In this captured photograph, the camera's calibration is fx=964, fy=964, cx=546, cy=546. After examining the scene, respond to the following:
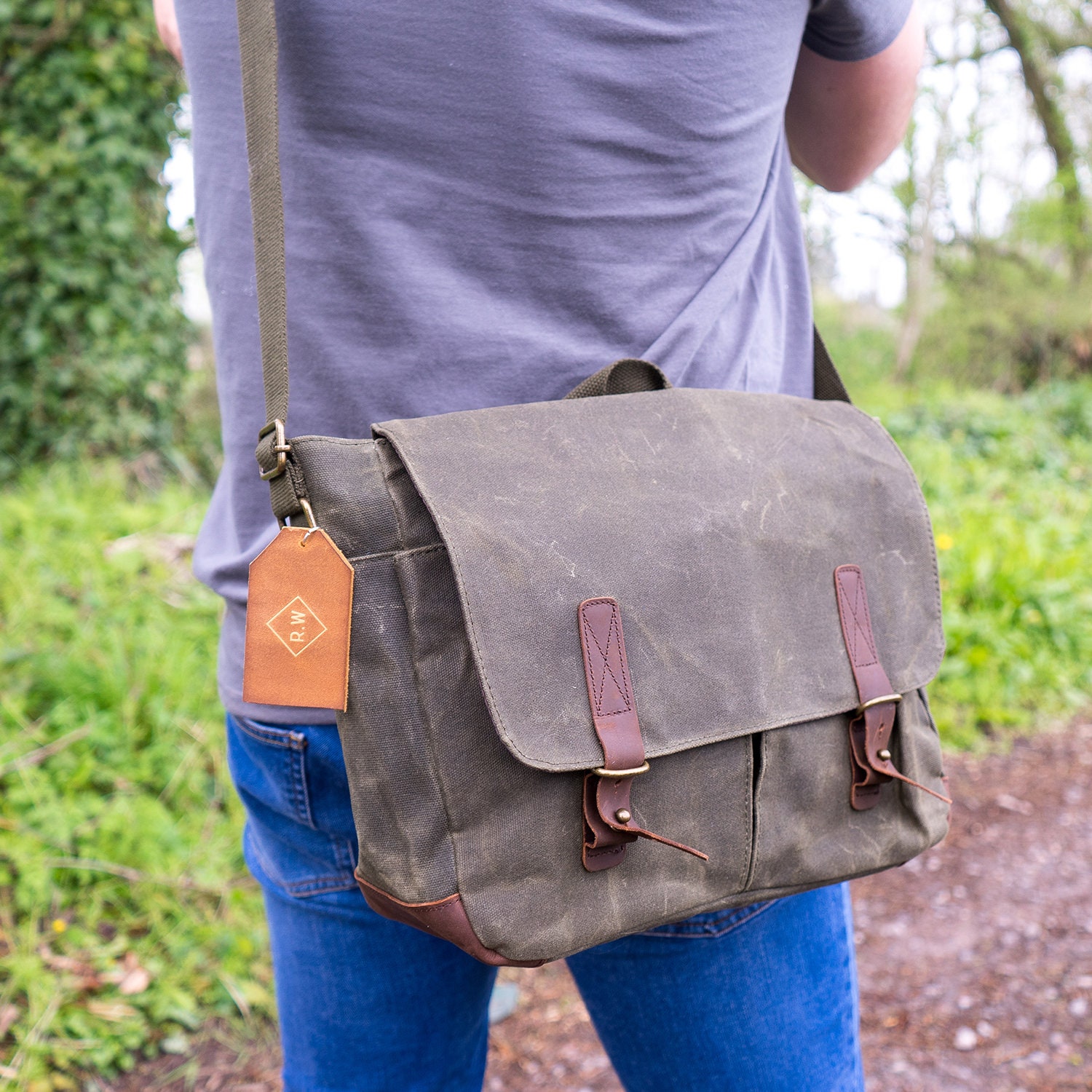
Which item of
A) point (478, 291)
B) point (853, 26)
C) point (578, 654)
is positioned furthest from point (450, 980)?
point (853, 26)

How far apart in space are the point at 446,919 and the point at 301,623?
29 centimetres

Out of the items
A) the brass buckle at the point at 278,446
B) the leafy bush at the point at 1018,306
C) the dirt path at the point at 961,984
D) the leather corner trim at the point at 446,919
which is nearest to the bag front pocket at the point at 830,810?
the leather corner trim at the point at 446,919

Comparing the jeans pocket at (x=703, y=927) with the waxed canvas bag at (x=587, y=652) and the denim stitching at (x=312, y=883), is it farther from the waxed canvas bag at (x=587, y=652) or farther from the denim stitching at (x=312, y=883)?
the denim stitching at (x=312, y=883)

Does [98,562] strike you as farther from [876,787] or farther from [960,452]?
[960,452]

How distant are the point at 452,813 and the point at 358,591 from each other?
21 cm

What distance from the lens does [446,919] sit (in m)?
0.83

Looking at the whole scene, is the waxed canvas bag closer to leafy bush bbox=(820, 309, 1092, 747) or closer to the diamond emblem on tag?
the diamond emblem on tag

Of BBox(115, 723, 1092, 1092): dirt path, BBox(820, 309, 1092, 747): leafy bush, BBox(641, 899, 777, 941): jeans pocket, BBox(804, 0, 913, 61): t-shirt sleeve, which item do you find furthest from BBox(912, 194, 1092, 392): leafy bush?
BBox(641, 899, 777, 941): jeans pocket

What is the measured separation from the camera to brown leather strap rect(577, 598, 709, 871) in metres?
0.87

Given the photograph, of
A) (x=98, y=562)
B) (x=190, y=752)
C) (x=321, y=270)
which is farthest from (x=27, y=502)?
(x=321, y=270)

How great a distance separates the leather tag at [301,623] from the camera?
826mm

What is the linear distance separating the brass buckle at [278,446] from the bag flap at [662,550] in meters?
0.09

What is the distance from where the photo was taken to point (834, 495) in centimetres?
105

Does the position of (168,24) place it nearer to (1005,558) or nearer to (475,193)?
(475,193)
